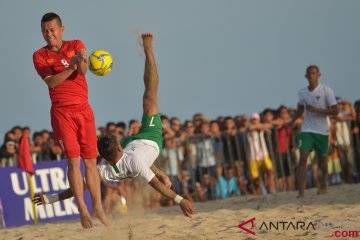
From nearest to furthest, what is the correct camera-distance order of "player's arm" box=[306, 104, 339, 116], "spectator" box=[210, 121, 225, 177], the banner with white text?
"player's arm" box=[306, 104, 339, 116], the banner with white text, "spectator" box=[210, 121, 225, 177]

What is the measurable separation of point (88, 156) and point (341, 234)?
333cm

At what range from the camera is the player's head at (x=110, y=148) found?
Result: 36.0ft

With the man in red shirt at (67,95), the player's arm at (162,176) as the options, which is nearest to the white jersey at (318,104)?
the player's arm at (162,176)

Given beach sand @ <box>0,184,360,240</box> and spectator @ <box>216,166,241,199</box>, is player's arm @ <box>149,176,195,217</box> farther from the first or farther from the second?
spectator @ <box>216,166,241,199</box>

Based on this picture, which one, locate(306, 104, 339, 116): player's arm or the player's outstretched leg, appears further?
locate(306, 104, 339, 116): player's arm

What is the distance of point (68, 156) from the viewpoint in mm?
11000

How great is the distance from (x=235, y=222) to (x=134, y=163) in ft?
7.75

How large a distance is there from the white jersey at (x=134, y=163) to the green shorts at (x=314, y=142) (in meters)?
5.13

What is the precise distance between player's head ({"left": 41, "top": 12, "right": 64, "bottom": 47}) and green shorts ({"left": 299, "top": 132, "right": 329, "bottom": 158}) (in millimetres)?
6398

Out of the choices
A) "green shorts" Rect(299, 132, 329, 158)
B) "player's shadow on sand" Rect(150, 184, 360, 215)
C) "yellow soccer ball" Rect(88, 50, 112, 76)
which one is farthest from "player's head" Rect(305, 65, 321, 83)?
"yellow soccer ball" Rect(88, 50, 112, 76)

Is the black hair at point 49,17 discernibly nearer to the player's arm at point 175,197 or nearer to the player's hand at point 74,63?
the player's hand at point 74,63

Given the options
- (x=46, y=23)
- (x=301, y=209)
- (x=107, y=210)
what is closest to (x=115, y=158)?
(x=46, y=23)

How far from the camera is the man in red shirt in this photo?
425 inches

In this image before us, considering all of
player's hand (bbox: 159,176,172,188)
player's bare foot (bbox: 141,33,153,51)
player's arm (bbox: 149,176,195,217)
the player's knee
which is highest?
player's bare foot (bbox: 141,33,153,51)
